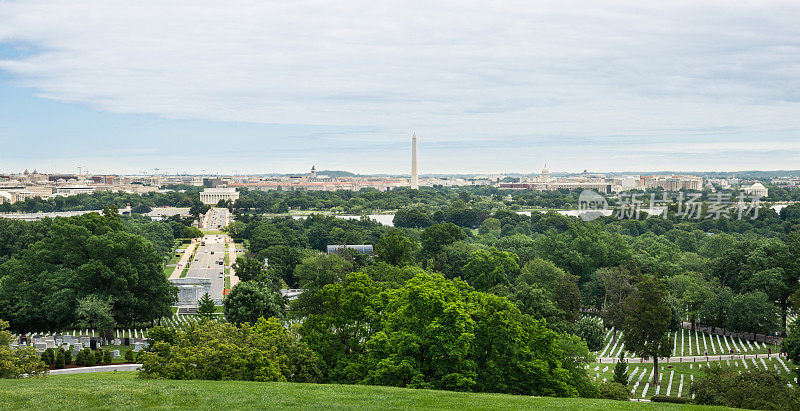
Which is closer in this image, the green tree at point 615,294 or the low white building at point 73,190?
the green tree at point 615,294

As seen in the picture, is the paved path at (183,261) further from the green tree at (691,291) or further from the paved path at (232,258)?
the green tree at (691,291)

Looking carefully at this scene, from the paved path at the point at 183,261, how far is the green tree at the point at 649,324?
39687 mm

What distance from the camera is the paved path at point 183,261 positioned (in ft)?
187

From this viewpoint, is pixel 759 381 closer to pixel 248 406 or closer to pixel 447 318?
pixel 447 318

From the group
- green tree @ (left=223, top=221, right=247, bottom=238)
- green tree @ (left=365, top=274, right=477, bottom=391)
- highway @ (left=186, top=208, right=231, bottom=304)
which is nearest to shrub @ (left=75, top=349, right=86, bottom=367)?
green tree @ (left=365, top=274, right=477, bottom=391)

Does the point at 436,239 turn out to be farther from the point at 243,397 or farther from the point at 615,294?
the point at 243,397

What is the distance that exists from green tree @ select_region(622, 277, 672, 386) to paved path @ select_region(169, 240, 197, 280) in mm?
39687

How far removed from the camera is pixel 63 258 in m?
35.3

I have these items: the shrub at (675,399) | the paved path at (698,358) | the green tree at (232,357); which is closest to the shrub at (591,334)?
the paved path at (698,358)

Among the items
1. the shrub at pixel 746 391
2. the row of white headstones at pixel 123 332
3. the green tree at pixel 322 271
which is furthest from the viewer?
the green tree at pixel 322 271

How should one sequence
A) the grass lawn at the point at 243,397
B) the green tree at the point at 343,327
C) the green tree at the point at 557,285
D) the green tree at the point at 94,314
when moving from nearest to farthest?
the grass lawn at the point at 243,397, the green tree at the point at 343,327, the green tree at the point at 94,314, the green tree at the point at 557,285

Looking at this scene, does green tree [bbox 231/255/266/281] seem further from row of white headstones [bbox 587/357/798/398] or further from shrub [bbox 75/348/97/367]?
row of white headstones [bbox 587/357/798/398]

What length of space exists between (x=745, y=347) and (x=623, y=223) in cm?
4881

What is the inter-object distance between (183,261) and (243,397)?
54.3m
